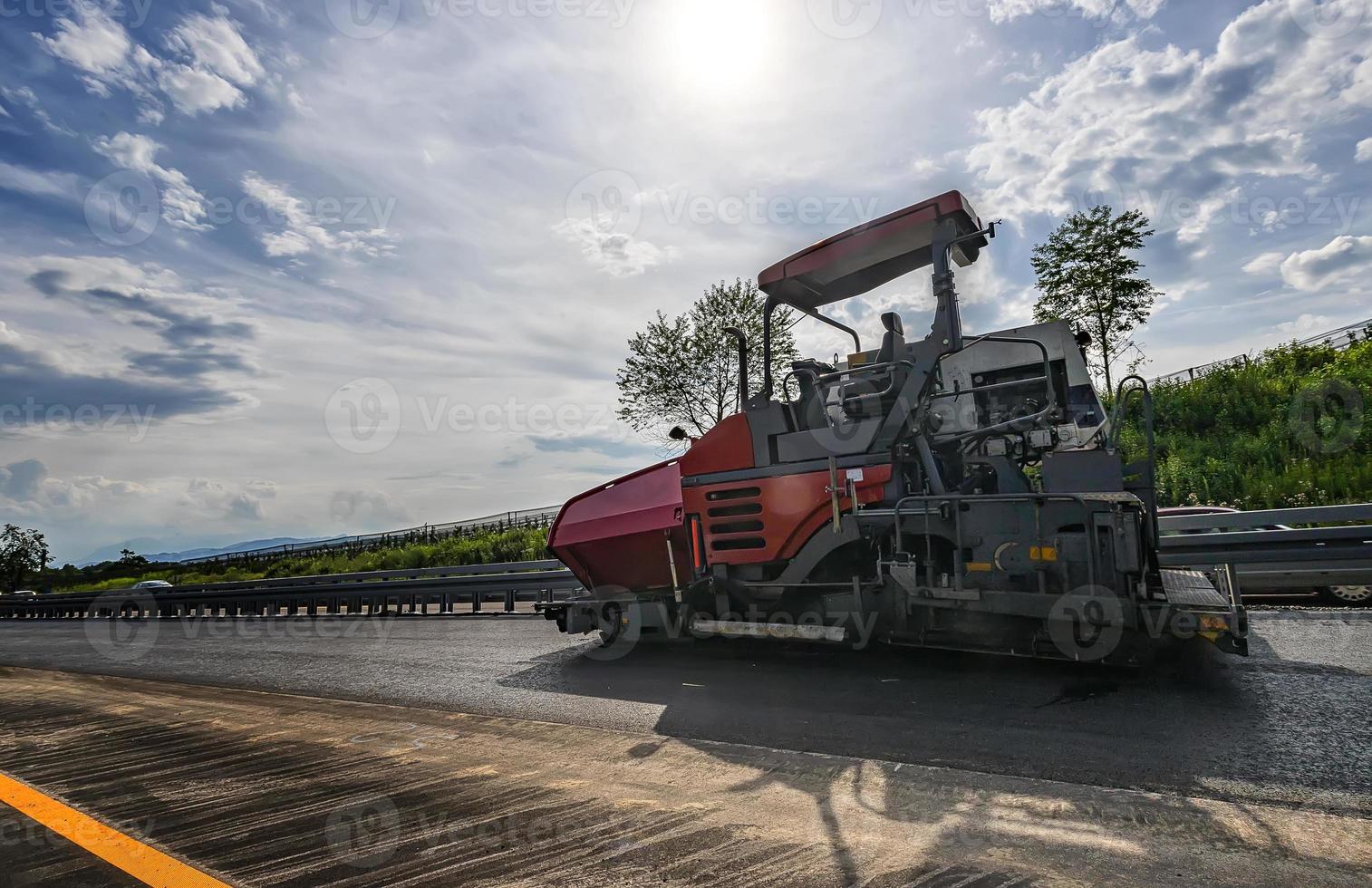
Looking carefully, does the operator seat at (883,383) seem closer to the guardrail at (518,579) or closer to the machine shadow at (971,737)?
the machine shadow at (971,737)

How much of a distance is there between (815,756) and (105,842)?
307cm

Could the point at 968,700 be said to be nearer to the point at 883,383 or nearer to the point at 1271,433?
the point at 883,383

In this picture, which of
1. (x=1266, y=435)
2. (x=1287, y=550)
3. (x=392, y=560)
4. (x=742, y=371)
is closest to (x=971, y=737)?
(x=742, y=371)

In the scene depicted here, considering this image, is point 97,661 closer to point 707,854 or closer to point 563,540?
point 563,540

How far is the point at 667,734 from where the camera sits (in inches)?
184

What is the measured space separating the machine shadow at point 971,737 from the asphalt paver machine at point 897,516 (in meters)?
0.34

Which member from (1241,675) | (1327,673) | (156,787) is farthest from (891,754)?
(156,787)

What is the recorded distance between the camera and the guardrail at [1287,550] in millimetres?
7340

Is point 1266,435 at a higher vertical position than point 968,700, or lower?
higher

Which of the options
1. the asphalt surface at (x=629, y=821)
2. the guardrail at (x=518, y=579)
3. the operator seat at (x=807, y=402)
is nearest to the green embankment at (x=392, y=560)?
the guardrail at (x=518, y=579)

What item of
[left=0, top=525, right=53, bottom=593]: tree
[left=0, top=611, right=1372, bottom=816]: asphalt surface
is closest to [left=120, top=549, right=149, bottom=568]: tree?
[left=0, top=525, right=53, bottom=593]: tree

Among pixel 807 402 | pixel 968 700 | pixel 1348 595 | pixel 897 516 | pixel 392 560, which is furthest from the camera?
pixel 392 560

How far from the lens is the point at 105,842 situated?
330 cm

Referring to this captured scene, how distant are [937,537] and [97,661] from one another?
10.5 meters
